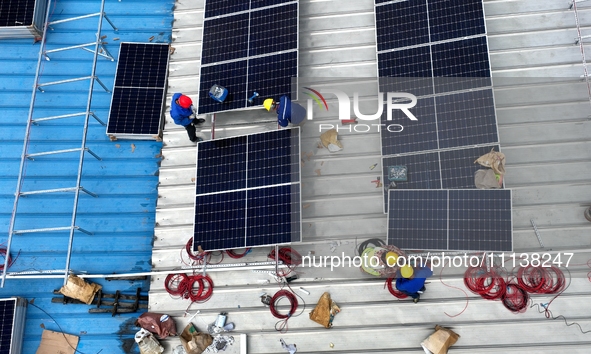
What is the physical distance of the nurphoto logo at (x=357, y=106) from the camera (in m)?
9.51

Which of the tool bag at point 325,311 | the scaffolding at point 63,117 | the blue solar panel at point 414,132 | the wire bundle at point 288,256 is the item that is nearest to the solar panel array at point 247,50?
the blue solar panel at point 414,132

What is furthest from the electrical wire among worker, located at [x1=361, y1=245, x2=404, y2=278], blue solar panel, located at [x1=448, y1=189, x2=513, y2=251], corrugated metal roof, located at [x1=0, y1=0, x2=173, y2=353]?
corrugated metal roof, located at [x1=0, y1=0, x2=173, y2=353]

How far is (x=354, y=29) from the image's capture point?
34.7 feet

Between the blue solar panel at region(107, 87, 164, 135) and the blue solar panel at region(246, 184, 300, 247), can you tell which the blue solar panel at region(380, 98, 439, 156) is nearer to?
the blue solar panel at region(246, 184, 300, 247)

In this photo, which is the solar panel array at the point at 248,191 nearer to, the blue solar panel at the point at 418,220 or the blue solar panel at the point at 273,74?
the blue solar panel at the point at 273,74

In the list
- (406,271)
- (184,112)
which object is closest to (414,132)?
(406,271)

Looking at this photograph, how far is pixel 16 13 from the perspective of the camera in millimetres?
11062

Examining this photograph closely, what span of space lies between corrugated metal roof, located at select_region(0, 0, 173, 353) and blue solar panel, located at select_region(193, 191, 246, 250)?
1.51 meters

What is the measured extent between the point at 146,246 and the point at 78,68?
5280 mm

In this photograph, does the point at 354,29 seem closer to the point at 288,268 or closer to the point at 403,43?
the point at 403,43

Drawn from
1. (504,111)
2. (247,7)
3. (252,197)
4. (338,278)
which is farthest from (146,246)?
(504,111)

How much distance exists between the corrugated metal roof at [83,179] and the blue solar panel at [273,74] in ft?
9.67

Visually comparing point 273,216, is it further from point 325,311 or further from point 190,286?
point 190,286

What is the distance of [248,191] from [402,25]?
5358 mm
